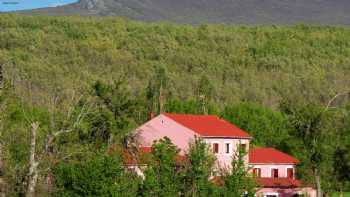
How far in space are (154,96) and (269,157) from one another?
27.8m

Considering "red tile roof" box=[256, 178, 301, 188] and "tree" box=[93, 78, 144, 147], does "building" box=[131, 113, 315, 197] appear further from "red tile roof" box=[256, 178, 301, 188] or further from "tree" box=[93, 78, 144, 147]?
"tree" box=[93, 78, 144, 147]

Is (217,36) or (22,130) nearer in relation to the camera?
(22,130)

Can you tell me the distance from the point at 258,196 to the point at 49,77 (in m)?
79.2

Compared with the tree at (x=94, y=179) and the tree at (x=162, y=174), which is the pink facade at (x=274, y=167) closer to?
the tree at (x=162, y=174)

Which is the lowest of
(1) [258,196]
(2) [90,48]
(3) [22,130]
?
Result: (1) [258,196]

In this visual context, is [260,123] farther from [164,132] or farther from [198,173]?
[198,173]

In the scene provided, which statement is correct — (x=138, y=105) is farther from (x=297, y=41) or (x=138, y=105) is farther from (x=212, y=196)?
(x=297, y=41)

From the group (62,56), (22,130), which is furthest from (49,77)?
(22,130)

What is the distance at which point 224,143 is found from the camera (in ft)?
228

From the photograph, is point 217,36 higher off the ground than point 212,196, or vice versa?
point 217,36

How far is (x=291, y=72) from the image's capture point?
527ft

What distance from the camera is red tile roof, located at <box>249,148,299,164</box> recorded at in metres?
72.5

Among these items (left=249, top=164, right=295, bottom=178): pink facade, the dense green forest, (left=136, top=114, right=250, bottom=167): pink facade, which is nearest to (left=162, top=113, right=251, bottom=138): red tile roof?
(left=136, top=114, right=250, bottom=167): pink facade

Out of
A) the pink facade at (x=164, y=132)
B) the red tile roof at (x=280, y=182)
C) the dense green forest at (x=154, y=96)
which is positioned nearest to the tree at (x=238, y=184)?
the dense green forest at (x=154, y=96)
